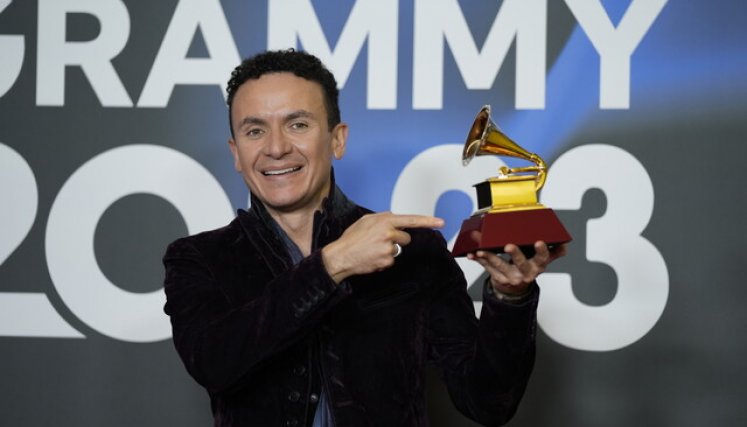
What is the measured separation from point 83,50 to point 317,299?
5.85 ft

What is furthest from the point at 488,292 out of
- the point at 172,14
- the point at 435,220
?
the point at 172,14

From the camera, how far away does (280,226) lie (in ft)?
5.51

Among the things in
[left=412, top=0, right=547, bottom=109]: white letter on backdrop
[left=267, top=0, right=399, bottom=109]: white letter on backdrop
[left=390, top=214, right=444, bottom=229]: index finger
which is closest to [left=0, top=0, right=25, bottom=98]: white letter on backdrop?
[left=267, top=0, right=399, bottom=109]: white letter on backdrop

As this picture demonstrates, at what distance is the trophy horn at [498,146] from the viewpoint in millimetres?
1562

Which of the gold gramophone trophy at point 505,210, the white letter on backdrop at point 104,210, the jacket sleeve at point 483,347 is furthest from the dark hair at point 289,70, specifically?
the white letter on backdrop at point 104,210

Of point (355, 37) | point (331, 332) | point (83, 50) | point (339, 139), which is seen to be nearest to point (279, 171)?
point (339, 139)

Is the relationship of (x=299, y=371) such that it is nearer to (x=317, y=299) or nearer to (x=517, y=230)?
(x=317, y=299)

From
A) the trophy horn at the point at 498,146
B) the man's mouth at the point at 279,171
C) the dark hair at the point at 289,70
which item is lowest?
the man's mouth at the point at 279,171

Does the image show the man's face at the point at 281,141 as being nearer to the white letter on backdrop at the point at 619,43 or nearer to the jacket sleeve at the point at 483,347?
the jacket sleeve at the point at 483,347

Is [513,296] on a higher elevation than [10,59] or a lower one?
lower

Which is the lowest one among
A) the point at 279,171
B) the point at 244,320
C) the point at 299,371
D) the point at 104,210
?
the point at 299,371

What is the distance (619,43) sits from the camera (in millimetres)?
2512

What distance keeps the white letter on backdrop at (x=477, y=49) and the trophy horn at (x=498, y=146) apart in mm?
Answer: 958

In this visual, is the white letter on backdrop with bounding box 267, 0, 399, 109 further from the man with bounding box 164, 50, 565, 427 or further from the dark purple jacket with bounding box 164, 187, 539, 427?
the dark purple jacket with bounding box 164, 187, 539, 427
